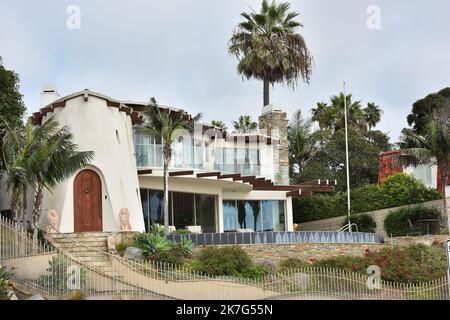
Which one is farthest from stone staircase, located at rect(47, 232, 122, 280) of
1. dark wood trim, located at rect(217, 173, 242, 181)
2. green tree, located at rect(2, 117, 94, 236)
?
dark wood trim, located at rect(217, 173, 242, 181)

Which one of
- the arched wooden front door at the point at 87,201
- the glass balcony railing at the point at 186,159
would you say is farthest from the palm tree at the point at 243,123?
the arched wooden front door at the point at 87,201

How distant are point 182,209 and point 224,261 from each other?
412 inches

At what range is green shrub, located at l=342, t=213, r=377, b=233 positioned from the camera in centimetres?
3688

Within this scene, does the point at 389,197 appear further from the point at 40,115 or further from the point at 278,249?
the point at 40,115

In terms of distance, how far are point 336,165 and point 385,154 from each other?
8.36 meters

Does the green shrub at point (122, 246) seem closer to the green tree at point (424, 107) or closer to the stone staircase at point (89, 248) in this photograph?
the stone staircase at point (89, 248)

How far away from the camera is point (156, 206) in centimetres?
3192

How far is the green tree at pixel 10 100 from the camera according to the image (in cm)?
3162

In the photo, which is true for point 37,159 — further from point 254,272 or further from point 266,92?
point 266,92

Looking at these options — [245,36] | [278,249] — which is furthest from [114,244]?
[245,36]

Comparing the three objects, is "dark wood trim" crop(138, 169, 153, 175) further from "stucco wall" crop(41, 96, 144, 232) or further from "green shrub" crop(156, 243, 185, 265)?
"green shrub" crop(156, 243, 185, 265)

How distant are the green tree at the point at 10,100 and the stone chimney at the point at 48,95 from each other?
1.36 meters

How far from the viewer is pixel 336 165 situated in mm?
53719

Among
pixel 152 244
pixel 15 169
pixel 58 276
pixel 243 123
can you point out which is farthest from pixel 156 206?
pixel 243 123
